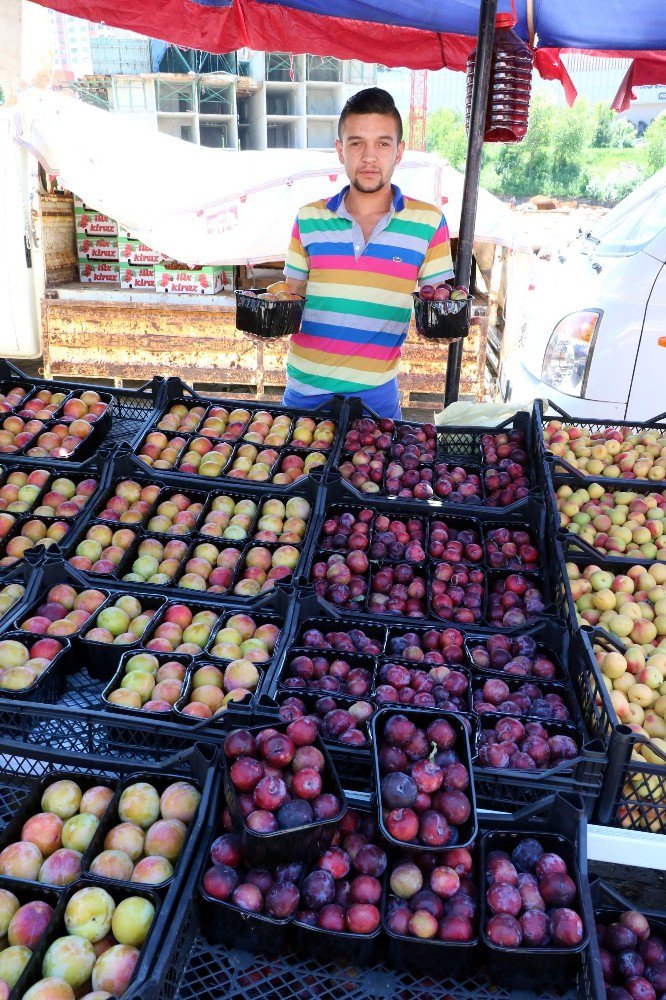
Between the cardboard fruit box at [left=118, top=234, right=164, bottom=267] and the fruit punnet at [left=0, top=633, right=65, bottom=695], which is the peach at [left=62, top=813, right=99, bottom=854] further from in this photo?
the cardboard fruit box at [left=118, top=234, right=164, bottom=267]

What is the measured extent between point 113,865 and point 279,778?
367 millimetres

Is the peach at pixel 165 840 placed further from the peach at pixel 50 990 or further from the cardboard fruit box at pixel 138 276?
the cardboard fruit box at pixel 138 276

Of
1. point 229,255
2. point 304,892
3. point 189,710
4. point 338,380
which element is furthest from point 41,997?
point 229,255

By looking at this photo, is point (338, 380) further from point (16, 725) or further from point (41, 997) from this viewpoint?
point (41, 997)

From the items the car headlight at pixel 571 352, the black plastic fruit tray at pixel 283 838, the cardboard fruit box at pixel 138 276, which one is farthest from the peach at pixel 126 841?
the cardboard fruit box at pixel 138 276

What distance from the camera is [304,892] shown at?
1.46 m

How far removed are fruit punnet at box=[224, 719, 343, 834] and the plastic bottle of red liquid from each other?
3.73 m

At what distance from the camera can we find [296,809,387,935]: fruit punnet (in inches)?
55.8

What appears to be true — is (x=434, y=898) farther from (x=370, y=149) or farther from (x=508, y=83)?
(x=508, y=83)

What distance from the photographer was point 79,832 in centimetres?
159

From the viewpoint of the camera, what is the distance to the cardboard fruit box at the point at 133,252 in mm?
8219

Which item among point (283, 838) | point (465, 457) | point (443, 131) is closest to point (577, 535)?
point (465, 457)

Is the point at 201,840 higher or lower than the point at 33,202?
lower

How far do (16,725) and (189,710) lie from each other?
422 millimetres
